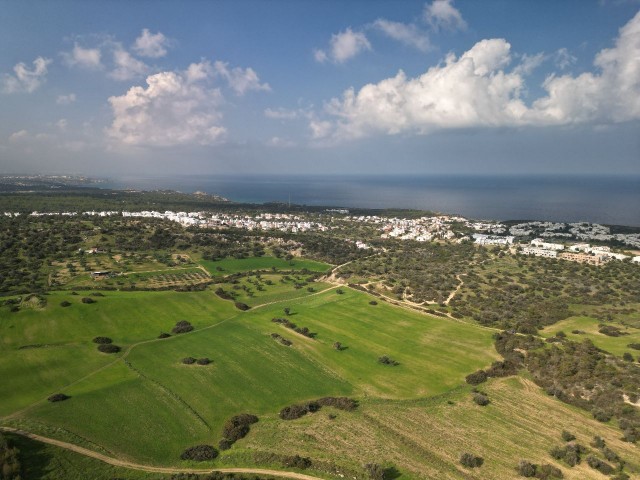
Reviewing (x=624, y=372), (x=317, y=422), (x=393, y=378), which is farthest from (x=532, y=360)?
(x=317, y=422)

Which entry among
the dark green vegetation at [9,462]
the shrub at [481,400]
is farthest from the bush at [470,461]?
the dark green vegetation at [9,462]

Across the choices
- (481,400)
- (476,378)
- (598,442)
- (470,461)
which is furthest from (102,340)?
(598,442)

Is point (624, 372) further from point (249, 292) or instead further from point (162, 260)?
point (162, 260)

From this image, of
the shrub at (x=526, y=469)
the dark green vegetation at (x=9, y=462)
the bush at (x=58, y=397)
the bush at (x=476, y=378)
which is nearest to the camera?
the dark green vegetation at (x=9, y=462)

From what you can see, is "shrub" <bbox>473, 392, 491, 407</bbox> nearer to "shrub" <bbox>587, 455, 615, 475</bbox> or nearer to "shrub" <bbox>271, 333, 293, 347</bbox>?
"shrub" <bbox>587, 455, 615, 475</bbox>

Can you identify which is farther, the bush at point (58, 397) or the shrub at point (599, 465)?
the bush at point (58, 397)

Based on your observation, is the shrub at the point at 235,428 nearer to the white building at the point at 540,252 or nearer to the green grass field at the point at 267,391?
the green grass field at the point at 267,391

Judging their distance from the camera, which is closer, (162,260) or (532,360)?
(532,360)
